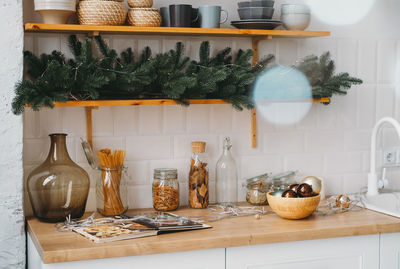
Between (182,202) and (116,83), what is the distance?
692 millimetres

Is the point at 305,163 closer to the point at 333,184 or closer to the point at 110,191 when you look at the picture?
the point at 333,184

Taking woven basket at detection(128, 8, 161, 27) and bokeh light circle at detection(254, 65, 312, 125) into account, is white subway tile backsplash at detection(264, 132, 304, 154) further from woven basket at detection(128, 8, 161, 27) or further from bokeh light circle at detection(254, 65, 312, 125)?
woven basket at detection(128, 8, 161, 27)

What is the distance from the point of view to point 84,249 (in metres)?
1.85

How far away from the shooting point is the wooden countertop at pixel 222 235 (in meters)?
1.87

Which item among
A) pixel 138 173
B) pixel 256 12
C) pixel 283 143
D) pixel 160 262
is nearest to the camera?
pixel 160 262

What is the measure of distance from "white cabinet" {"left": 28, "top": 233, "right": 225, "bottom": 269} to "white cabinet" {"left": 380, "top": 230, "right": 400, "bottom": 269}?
67 cm

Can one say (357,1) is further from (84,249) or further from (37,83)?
(84,249)

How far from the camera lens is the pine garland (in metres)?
2.10

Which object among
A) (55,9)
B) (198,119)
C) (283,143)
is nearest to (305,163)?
(283,143)

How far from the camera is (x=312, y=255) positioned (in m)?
2.15

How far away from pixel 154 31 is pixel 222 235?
2.82 ft

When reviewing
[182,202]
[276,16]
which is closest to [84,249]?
[182,202]

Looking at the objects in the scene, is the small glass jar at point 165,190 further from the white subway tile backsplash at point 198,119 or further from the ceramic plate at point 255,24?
the ceramic plate at point 255,24

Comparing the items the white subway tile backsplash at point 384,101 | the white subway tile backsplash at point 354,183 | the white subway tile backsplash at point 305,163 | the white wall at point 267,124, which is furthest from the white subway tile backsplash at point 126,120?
the white subway tile backsplash at point 384,101
